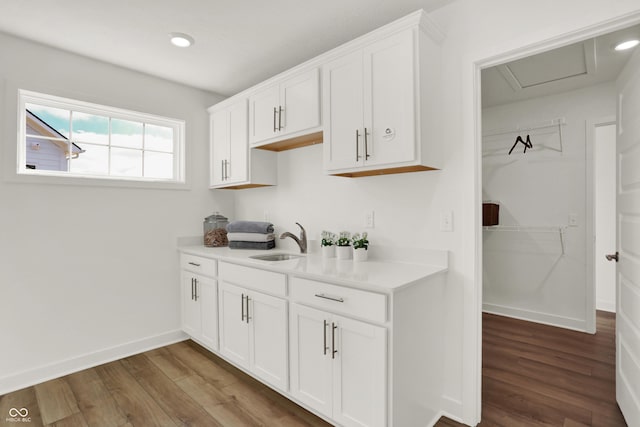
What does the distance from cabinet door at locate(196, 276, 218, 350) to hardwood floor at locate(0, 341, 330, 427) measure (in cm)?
19

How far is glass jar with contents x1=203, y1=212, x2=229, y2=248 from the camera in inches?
129

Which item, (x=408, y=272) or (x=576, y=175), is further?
(x=576, y=175)

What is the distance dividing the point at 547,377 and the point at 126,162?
387 centimetres

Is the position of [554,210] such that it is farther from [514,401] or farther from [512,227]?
[514,401]

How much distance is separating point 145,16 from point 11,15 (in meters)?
0.85

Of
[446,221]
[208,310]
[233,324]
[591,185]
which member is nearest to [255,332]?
[233,324]

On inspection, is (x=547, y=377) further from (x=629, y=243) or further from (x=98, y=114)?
(x=98, y=114)

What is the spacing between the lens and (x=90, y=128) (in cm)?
284

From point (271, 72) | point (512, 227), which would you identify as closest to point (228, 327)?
point (271, 72)

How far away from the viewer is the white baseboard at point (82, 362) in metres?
2.36

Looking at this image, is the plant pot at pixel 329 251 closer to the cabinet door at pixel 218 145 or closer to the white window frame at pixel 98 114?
the cabinet door at pixel 218 145

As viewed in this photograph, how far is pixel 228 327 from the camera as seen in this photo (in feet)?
8.36

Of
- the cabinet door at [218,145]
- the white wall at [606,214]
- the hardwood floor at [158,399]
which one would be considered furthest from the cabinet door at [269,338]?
the white wall at [606,214]

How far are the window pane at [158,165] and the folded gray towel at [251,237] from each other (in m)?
0.95
